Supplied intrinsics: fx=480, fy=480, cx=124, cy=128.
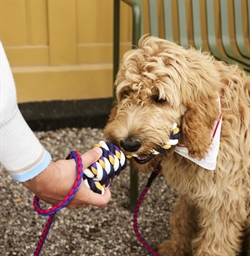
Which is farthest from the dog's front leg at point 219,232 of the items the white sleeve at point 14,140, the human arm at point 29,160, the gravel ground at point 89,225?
the white sleeve at point 14,140

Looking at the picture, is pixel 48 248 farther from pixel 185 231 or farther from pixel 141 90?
pixel 141 90

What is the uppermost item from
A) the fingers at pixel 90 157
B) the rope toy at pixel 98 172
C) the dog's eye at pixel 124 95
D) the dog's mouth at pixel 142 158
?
the dog's eye at pixel 124 95

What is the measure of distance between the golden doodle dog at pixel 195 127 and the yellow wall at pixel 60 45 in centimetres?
166

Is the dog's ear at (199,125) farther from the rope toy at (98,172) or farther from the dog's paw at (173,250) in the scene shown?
the dog's paw at (173,250)

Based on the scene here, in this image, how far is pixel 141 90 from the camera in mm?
1909

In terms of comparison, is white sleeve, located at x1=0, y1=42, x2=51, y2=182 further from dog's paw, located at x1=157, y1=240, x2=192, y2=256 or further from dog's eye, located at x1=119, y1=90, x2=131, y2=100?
dog's paw, located at x1=157, y1=240, x2=192, y2=256

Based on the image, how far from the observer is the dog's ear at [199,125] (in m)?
1.94

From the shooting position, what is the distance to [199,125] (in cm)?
194

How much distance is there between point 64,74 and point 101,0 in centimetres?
65

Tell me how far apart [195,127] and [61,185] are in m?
0.65

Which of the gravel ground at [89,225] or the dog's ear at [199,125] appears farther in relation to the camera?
the gravel ground at [89,225]

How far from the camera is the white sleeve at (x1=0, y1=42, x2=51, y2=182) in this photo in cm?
136

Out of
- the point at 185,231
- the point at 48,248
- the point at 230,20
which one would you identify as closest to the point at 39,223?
the point at 48,248

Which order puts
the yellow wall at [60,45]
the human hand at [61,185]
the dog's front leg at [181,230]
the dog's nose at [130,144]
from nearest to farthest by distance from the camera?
1. the human hand at [61,185]
2. the dog's nose at [130,144]
3. the dog's front leg at [181,230]
4. the yellow wall at [60,45]
